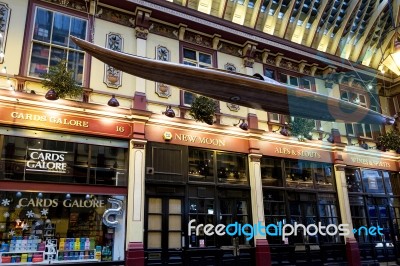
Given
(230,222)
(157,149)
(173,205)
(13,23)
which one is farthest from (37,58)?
(230,222)

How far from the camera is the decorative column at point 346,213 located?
42.8ft

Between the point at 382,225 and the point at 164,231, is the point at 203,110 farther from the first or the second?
the point at 382,225

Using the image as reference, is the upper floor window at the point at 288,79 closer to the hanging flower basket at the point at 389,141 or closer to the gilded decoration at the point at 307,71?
the gilded decoration at the point at 307,71

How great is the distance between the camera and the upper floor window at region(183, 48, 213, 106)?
1183 cm

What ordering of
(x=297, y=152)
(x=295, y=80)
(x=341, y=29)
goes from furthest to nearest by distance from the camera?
1. (x=341, y=29)
2. (x=295, y=80)
3. (x=297, y=152)

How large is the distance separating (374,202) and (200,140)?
880cm

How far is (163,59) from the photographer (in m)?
11.6

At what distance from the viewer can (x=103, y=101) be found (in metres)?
10.1

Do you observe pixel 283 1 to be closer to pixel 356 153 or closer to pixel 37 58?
pixel 356 153

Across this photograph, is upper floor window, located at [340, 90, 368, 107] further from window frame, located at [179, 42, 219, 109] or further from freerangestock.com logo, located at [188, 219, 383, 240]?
window frame, located at [179, 42, 219, 109]

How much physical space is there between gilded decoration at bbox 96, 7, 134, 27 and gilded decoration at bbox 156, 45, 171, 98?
122cm

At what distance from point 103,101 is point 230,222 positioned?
A: 5.52 metres

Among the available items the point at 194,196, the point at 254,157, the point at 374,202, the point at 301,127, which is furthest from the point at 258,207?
the point at 374,202

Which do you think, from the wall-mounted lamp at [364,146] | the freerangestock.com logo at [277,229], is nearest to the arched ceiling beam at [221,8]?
the freerangestock.com logo at [277,229]
